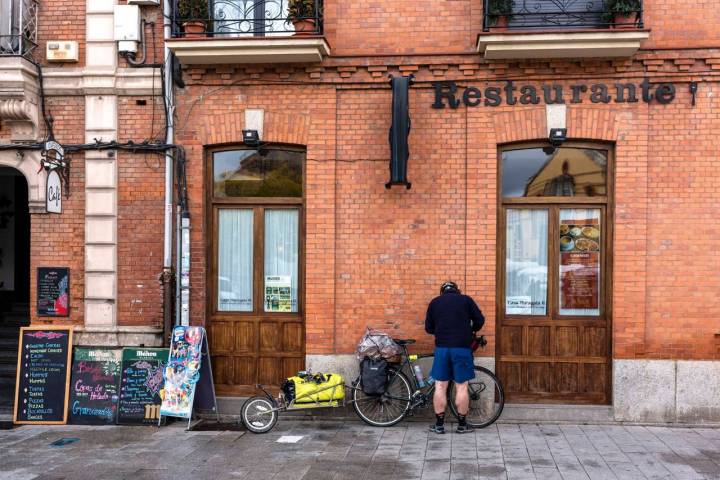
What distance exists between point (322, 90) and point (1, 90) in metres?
4.45

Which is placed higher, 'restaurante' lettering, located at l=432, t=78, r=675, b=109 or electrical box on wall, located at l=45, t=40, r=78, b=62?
electrical box on wall, located at l=45, t=40, r=78, b=62

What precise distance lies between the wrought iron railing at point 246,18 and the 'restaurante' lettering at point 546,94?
6.47 feet

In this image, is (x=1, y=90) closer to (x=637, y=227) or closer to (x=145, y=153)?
(x=145, y=153)

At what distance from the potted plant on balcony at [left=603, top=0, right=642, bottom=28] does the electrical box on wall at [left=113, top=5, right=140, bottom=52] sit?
6.43 meters

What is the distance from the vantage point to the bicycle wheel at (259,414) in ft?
Result: 28.6

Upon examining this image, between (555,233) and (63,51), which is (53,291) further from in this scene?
(555,233)

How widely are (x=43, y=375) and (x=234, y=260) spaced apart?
304cm

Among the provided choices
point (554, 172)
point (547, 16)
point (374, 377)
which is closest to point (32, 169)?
point (374, 377)

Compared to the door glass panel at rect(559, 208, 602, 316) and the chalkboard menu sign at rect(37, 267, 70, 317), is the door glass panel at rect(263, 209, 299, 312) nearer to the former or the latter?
the chalkboard menu sign at rect(37, 267, 70, 317)

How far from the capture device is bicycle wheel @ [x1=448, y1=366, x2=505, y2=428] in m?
8.96

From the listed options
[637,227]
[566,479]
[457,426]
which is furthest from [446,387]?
[637,227]

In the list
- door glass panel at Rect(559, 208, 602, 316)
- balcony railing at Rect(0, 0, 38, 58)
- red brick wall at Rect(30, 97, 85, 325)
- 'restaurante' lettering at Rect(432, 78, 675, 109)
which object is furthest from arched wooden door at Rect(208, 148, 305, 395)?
door glass panel at Rect(559, 208, 602, 316)

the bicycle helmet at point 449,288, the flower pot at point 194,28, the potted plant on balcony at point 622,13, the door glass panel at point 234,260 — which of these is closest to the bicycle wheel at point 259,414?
the door glass panel at point 234,260

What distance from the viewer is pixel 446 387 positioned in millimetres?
8742
